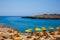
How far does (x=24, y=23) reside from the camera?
538 centimetres

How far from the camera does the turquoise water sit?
5.31 m

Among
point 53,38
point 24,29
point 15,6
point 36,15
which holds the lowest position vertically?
point 53,38

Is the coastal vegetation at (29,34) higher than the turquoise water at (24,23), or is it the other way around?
the turquoise water at (24,23)

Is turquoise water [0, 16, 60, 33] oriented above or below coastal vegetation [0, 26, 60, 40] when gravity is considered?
above

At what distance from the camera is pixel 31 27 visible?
5.36m

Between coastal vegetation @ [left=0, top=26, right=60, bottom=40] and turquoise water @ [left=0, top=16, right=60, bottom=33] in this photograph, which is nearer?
coastal vegetation @ [left=0, top=26, right=60, bottom=40]

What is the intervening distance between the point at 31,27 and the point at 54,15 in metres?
0.75

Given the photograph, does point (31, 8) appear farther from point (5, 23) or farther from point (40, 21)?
point (5, 23)

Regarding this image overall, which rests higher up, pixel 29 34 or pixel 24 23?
pixel 24 23

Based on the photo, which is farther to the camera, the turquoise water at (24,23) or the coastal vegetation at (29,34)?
the turquoise water at (24,23)

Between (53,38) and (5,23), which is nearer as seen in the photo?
(53,38)

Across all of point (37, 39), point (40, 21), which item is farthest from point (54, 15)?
point (37, 39)

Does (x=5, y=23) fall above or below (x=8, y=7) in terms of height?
below

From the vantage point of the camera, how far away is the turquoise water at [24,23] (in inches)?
209
